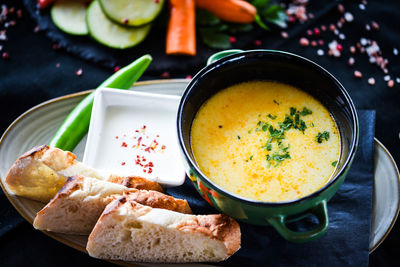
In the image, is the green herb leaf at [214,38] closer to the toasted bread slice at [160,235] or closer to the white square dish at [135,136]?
the white square dish at [135,136]

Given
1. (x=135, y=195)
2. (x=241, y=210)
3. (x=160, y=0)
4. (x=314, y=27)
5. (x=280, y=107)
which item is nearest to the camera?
(x=241, y=210)

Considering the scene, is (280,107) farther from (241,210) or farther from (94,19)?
(94,19)

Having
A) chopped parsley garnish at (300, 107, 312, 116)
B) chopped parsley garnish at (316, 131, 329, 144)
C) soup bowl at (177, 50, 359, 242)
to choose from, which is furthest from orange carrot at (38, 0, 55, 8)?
chopped parsley garnish at (316, 131, 329, 144)

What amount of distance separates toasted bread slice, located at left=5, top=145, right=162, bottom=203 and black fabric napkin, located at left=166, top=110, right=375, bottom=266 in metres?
0.25

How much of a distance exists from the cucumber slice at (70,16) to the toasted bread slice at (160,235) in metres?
1.43

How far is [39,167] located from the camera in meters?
1.89

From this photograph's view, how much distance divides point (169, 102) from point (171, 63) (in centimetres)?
65

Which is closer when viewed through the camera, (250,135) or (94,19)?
(250,135)

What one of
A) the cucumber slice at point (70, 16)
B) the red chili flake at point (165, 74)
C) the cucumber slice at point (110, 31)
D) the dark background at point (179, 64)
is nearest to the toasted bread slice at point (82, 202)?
the dark background at point (179, 64)

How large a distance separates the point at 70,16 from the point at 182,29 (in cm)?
69

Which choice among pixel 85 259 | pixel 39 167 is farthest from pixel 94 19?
pixel 85 259

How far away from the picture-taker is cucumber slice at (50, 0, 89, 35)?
2.83m

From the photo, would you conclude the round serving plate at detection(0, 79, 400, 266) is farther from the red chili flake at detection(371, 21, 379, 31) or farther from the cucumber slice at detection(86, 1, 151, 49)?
the red chili flake at detection(371, 21, 379, 31)

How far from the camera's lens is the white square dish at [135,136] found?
2.04 m
